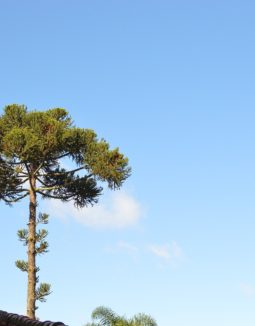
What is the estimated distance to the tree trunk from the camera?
60.2ft

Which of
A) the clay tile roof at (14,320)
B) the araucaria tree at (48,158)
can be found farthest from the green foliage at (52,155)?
the clay tile roof at (14,320)

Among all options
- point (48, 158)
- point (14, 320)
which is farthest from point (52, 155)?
point (14, 320)

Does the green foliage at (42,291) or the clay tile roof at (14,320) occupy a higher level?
the green foliage at (42,291)

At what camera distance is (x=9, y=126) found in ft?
68.5

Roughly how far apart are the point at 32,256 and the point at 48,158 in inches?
153

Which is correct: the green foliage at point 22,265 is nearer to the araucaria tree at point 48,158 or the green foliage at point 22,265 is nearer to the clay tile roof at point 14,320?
the araucaria tree at point 48,158

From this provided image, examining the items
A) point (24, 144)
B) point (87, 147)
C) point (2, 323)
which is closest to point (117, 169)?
point (87, 147)

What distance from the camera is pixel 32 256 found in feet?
62.3

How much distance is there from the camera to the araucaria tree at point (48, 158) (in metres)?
19.5

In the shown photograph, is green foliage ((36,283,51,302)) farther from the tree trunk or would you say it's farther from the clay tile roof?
the clay tile roof

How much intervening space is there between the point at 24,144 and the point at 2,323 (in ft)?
53.0

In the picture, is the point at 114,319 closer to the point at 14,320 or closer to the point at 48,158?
the point at 48,158

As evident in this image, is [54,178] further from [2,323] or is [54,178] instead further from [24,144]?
[2,323]

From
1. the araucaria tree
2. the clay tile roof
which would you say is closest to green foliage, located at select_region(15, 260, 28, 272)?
the araucaria tree
